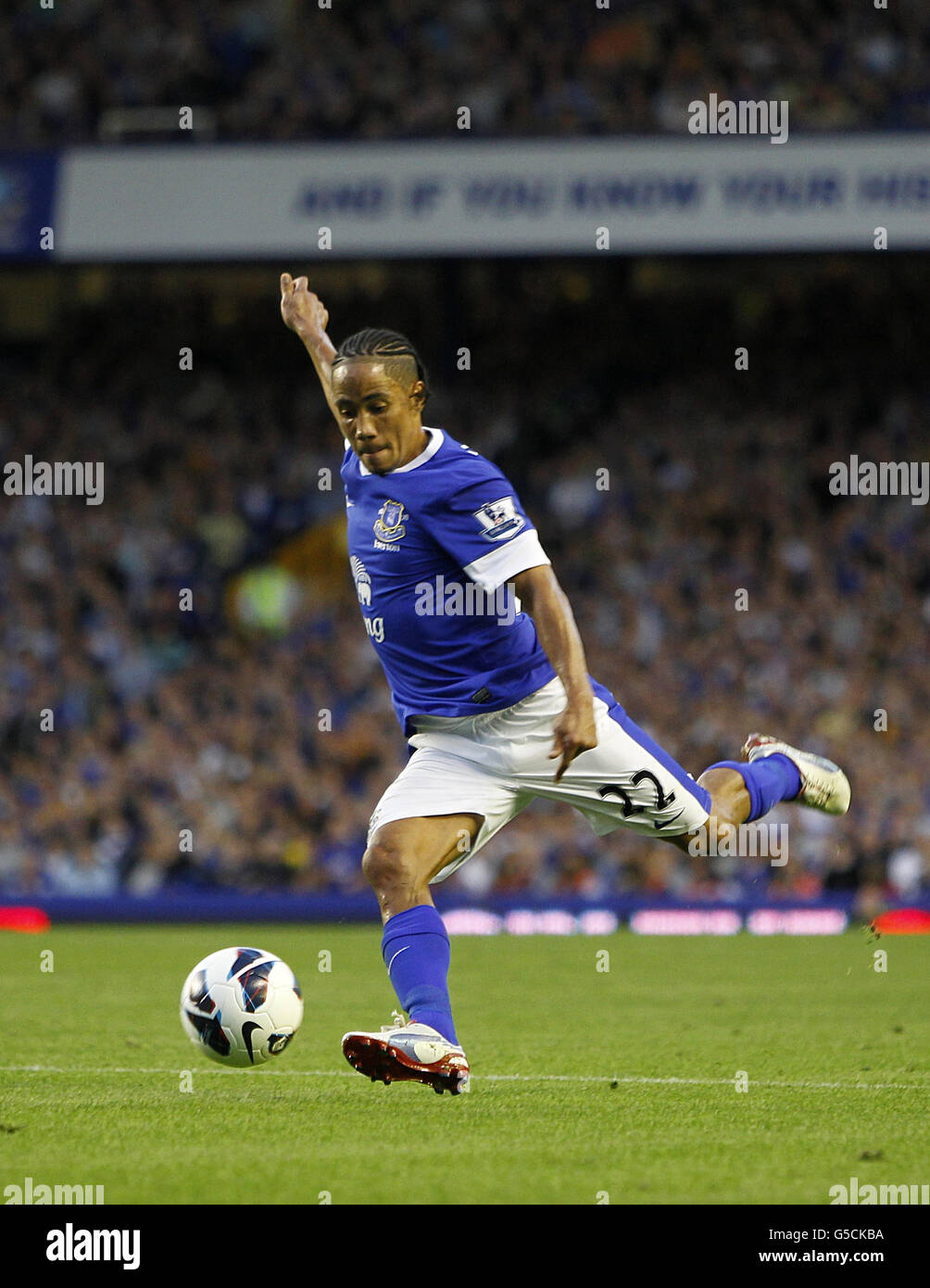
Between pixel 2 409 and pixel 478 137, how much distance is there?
7206mm

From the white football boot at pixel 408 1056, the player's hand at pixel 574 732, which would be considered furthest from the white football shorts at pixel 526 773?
the white football boot at pixel 408 1056

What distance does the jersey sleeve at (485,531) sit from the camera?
613 cm

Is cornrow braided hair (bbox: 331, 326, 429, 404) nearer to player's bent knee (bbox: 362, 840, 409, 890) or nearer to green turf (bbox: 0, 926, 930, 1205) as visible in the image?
player's bent knee (bbox: 362, 840, 409, 890)

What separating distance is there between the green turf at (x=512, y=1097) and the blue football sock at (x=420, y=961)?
0.36 metres

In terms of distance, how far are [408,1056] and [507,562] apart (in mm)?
1602

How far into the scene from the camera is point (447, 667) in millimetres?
6449

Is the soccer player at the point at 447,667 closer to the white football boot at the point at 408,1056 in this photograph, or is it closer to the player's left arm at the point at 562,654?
the player's left arm at the point at 562,654

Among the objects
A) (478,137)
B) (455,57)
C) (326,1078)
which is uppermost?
(455,57)

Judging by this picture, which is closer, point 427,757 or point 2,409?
point 427,757

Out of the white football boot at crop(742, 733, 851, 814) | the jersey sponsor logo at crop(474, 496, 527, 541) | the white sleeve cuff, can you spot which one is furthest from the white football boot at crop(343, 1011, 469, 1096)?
the white football boot at crop(742, 733, 851, 814)

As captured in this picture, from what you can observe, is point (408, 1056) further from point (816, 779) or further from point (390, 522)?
point (816, 779)

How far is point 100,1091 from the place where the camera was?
263 inches
